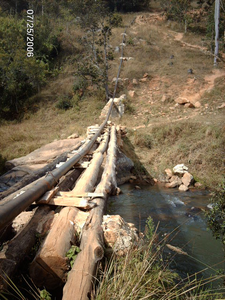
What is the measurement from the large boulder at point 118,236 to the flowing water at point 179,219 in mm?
602

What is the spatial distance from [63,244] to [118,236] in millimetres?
462

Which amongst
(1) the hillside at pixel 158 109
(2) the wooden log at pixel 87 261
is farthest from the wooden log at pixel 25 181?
(1) the hillside at pixel 158 109

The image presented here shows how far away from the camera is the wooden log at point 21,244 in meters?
1.51

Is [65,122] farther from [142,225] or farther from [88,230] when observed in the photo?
[88,230]

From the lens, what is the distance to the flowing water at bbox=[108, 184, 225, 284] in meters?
3.27

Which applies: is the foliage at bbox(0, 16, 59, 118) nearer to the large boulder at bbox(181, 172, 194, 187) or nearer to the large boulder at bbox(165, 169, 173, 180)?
the large boulder at bbox(165, 169, 173, 180)

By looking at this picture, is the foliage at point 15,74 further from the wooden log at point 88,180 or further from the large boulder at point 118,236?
the large boulder at point 118,236

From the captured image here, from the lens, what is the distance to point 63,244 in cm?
168

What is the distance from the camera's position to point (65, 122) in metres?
11.6

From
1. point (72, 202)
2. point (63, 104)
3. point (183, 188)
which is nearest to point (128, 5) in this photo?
point (63, 104)

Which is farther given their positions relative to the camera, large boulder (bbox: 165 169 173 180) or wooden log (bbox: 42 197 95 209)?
large boulder (bbox: 165 169 173 180)

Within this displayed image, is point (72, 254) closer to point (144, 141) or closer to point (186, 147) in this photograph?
point (186, 147)

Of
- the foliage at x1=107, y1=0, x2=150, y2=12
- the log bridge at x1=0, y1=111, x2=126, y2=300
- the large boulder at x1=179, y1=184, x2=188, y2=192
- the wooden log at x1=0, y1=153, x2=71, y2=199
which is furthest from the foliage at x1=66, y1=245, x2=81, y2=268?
the foliage at x1=107, y1=0, x2=150, y2=12

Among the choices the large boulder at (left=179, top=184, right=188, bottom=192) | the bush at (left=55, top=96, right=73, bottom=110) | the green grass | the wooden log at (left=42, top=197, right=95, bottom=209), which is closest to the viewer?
the wooden log at (left=42, top=197, right=95, bottom=209)
